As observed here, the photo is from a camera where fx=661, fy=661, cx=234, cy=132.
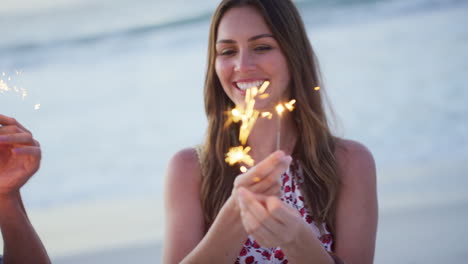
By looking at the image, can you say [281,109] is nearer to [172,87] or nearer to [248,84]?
[248,84]

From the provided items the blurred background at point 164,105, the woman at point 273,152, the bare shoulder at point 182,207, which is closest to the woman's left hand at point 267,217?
the woman at point 273,152

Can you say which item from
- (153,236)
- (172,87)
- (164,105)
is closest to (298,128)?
(153,236)

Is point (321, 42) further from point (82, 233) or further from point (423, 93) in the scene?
point (82, 233)

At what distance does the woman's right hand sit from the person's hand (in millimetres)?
1007

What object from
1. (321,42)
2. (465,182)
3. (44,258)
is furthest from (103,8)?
(44,258)

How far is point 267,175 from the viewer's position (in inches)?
101

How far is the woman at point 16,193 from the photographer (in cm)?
303

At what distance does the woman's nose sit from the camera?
11.6ft

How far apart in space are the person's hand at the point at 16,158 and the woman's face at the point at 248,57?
1136mm

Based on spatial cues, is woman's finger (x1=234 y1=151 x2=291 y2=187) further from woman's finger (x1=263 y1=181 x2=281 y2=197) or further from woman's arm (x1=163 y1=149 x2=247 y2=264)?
woman's arm (x1=163 y1=149 x2=247 y2=264)

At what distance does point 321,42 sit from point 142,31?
4.37 meters

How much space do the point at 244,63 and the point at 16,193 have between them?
1.34 m

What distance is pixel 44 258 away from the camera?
10.3ft

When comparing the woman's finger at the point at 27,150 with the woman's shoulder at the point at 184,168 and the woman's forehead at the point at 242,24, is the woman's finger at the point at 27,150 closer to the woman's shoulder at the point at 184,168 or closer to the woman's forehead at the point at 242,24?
the woman's shoulder at the point at 184,168
